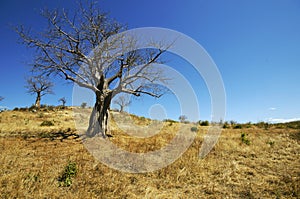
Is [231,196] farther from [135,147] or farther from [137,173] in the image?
[135,147]

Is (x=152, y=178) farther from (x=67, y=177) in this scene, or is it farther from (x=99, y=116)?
(x=99, y=116)

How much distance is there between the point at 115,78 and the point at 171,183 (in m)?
8.39

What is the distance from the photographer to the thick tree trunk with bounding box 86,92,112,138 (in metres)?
10.6

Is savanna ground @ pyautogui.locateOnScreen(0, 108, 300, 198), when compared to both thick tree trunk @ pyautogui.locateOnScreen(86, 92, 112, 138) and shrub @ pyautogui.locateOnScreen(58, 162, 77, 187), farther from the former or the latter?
thick tree trunk @ pyautogui.locateOnScreen(86, 92, 112, 138)

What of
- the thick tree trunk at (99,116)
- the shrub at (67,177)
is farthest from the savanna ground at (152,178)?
the thick tree trunk at (99,116)

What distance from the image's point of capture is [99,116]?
11.0 m

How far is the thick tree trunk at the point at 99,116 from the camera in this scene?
34.7 feet

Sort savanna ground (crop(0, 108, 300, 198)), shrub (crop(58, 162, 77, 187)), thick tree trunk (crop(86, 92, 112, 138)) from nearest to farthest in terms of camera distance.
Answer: savanna ground (crop(0, 108, 300, 198)), shrub (crop(58, 162, 77, 187)), thick tree trunk (crop(86, 92, 112, 138))

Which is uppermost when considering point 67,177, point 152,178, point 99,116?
point 99,116

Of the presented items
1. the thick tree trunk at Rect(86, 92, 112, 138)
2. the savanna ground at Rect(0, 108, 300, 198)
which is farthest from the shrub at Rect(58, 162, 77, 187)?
the thick tree trunk at Rect(86, 92, 112, 138)

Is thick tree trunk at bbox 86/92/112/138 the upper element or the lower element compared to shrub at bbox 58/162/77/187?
upper

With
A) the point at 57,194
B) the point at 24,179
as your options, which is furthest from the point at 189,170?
the point at 24,179

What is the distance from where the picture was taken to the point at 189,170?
5305 millimetres

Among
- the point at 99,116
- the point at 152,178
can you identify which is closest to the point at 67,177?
the point at 152,178
